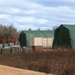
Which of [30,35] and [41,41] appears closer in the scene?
[41,41]

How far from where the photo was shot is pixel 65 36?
39.9 metres

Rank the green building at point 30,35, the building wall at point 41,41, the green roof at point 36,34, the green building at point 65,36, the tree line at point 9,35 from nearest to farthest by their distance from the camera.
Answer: the green building at point 65,36 < the building wall at point 41,41 < the green building at point 30,35 < the green roof at point 36,34 < the tree line at point 9,35

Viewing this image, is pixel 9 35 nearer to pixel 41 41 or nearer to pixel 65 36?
pixel 41 41

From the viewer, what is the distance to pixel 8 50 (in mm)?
37469

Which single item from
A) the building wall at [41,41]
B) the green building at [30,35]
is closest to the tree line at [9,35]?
the green building at [30,35]

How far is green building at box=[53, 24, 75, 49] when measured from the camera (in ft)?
125

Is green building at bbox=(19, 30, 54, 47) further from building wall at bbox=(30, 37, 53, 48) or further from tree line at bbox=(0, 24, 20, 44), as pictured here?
tree line at bbox=(0, 24, 20, 44)

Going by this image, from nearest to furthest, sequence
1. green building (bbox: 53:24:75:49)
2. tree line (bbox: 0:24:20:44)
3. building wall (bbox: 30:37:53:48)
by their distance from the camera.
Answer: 1. green building (bbox: 53:24:75:49)
2. building wall (bbox: 30:37:53:48)
3. tree line (bbox: 0:24:20:44)

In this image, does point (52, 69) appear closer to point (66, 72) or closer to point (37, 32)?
point (66, 72)

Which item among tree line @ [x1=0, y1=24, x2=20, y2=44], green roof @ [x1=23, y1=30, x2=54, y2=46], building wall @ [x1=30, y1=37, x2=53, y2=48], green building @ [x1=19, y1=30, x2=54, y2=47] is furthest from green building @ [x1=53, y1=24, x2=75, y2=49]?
tree line @ [x1=0, y1=24, x2=20, y2=44]

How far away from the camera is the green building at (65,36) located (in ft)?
125

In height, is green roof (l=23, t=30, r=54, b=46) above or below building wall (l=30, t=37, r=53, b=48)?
above

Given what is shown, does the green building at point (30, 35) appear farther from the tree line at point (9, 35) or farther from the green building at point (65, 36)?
the tree line at point (9, 35)

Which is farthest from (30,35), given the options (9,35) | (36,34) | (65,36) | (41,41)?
(9,35)
